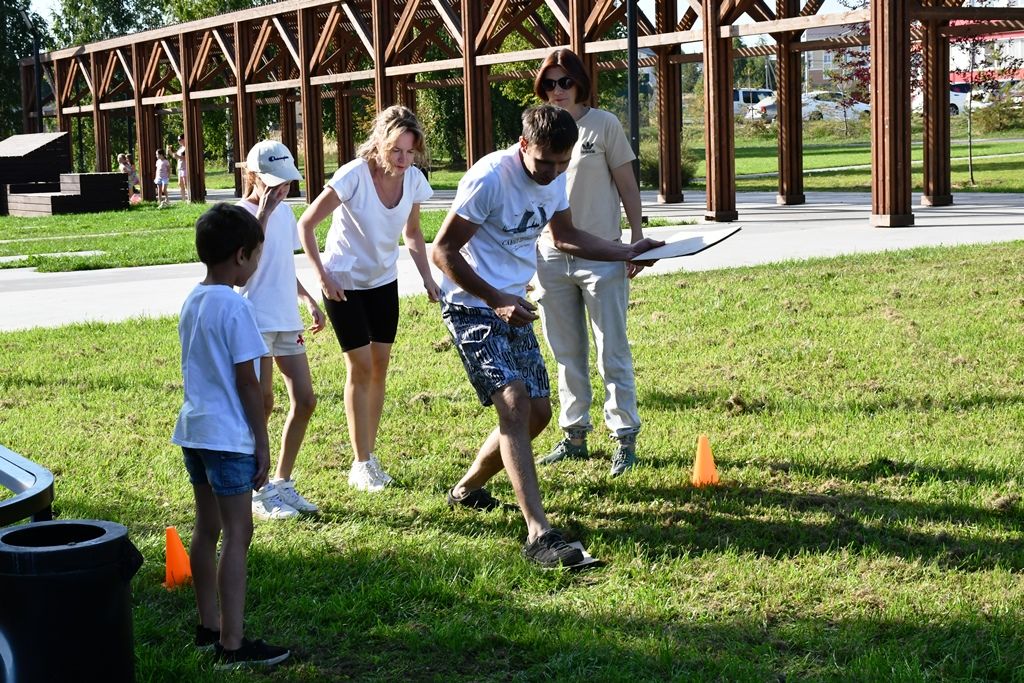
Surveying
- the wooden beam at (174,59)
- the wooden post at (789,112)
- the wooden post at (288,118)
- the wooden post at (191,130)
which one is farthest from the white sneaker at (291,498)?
the wooden beam at (174,59)

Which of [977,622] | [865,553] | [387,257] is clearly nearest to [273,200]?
[387,257]

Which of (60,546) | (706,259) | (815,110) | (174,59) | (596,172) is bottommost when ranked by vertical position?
(60,546)

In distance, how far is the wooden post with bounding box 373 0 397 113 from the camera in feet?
A: 99.7

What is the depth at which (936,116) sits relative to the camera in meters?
22.9

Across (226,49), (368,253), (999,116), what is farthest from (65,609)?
(999,116)

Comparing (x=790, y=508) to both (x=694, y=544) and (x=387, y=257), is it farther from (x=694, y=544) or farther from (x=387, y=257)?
(x=387, y=257)

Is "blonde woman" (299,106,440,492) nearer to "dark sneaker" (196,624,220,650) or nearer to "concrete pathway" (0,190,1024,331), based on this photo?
"dark sneaker" (196,624,220,650)

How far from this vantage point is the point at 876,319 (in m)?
10.1

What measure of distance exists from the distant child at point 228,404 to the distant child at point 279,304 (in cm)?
127

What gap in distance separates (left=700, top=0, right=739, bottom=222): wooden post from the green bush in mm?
17440

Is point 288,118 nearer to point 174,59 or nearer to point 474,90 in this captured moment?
point 174,59

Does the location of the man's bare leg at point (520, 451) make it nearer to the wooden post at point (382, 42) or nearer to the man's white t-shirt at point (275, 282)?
the man's white t-shirt at point (275, 282)

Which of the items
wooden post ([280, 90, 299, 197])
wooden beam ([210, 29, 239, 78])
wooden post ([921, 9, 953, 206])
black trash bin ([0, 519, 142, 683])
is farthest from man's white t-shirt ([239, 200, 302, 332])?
wooden post ([280, 90, 299, 197])

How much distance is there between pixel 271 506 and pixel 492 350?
137 cm
